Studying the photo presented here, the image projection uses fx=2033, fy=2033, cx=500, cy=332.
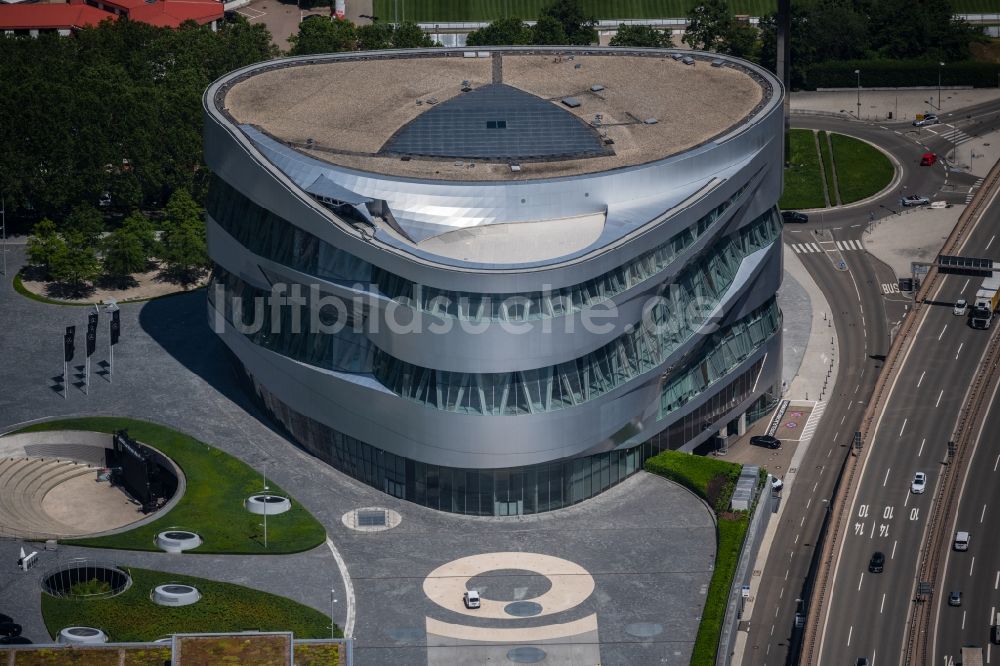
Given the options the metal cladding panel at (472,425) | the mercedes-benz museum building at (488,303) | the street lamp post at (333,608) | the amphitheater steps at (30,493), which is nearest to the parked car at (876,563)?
the mercedes-benz museum building at (488,303)

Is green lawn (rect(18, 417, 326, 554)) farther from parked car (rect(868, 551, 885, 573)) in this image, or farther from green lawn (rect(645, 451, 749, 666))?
parked car (rect(868, 551, 885, 573))

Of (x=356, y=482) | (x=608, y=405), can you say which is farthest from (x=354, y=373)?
(x=608, y=405)

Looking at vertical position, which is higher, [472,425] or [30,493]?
[472,425]

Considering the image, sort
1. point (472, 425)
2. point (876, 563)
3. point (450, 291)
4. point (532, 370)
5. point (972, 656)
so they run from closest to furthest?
point (972, 656), point (450, 291), point (472, 425), point (532, 370), point (876, 563)

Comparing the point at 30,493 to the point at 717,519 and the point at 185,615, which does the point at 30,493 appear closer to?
the point at 185,615

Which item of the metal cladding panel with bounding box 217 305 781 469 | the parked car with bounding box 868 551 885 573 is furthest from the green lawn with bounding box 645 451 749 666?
the parked car with bounding box 868 551 885 573

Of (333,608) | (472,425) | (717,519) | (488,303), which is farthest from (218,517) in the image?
(717,519)
